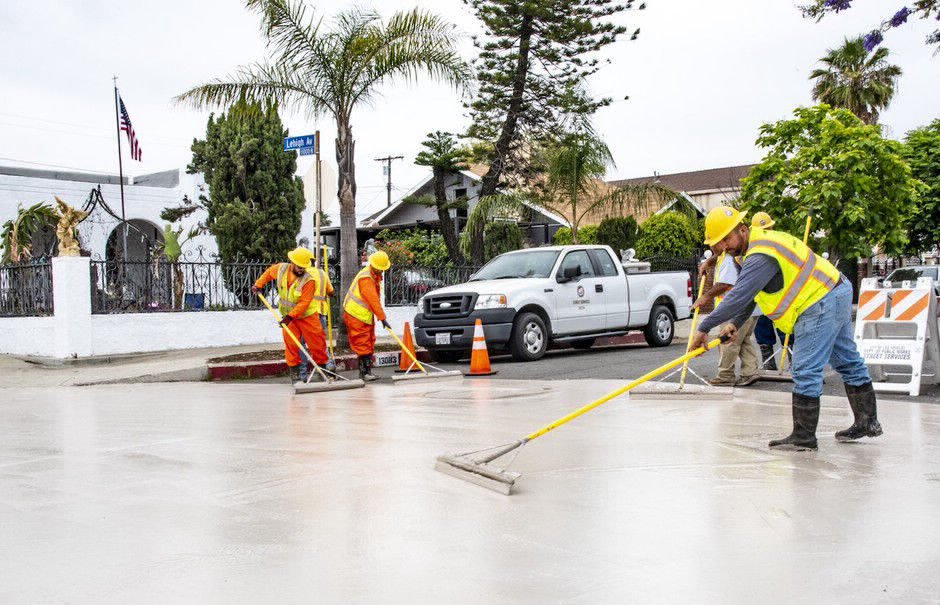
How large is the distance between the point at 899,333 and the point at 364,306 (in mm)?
6188

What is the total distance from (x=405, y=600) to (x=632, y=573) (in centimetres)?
96

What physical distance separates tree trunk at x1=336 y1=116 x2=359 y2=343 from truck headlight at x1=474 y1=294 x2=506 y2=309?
2.44 meters

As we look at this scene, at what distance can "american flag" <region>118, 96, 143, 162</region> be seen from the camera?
2800 centimetres

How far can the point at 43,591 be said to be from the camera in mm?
3773

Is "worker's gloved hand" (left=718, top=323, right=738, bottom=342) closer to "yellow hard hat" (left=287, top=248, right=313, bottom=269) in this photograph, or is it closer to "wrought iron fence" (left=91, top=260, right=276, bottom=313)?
"yellow hard hat" (left=287, top=248, right=313, bottom=269)

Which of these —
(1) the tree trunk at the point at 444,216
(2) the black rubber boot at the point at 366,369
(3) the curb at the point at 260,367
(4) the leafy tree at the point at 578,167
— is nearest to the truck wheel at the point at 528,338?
(3) the curb at the point at 260,367

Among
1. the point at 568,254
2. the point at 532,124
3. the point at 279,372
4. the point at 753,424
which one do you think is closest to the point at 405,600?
the point at 753,424

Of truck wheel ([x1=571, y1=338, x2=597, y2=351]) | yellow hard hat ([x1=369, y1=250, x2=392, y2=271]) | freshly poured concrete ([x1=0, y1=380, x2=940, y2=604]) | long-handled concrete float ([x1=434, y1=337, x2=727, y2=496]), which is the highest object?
yellow hard hat ([x1=369, y1=250, x2=392, y2=271])

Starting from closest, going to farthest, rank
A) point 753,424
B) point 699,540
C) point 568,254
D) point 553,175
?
point 699,540 → point 753,424 → point 568,254 → point 553,175

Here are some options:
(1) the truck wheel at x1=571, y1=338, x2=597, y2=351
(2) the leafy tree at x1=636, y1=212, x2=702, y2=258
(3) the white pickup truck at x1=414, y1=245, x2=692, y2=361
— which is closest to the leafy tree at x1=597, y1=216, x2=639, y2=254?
(2) the leafy tree at x1=636, y1=212, x2=702, y2=258

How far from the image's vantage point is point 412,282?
66.4ft

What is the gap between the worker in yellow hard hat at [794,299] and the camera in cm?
629

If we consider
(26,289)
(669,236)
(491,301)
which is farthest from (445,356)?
(669,236)

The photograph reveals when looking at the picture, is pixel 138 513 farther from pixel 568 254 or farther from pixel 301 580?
pixel 568 254
